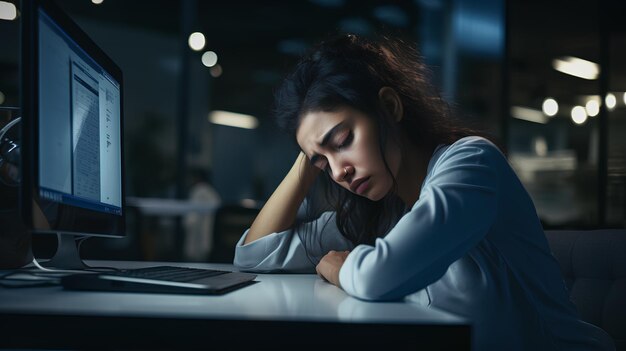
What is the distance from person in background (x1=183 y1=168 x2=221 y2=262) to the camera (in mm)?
7867

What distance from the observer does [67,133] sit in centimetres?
111

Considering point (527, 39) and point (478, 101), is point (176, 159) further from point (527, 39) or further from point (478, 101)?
point (527, 39)

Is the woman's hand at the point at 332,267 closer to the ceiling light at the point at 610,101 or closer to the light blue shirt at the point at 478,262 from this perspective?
the light blue shirt at the point at 478,262

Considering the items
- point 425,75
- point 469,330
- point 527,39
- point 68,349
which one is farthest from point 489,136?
point 527,39

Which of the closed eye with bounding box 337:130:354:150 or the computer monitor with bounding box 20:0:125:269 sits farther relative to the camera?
the closed eye with bounding box 337:130:354:150

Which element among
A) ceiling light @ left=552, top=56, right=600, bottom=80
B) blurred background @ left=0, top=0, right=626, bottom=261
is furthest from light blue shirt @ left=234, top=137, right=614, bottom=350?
ceiling light @ left=552, top=56, right=600, bottom=80

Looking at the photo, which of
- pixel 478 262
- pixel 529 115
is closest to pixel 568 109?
pixel 529 115

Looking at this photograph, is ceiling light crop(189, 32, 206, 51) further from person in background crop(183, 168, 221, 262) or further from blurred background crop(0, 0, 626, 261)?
person in background crop(183, 168, 221, 262)

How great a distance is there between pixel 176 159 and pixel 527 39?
4.35 m

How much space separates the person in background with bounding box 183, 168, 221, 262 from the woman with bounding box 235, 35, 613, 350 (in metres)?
6.03

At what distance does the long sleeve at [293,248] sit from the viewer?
1577 millimetres

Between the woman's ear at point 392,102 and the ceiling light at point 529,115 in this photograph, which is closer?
the woman's ear at point 392,102

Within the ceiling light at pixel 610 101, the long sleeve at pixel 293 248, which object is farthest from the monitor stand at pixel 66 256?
the ceiling light at pixel 610 101

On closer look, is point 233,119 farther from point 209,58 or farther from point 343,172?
point 343,172
